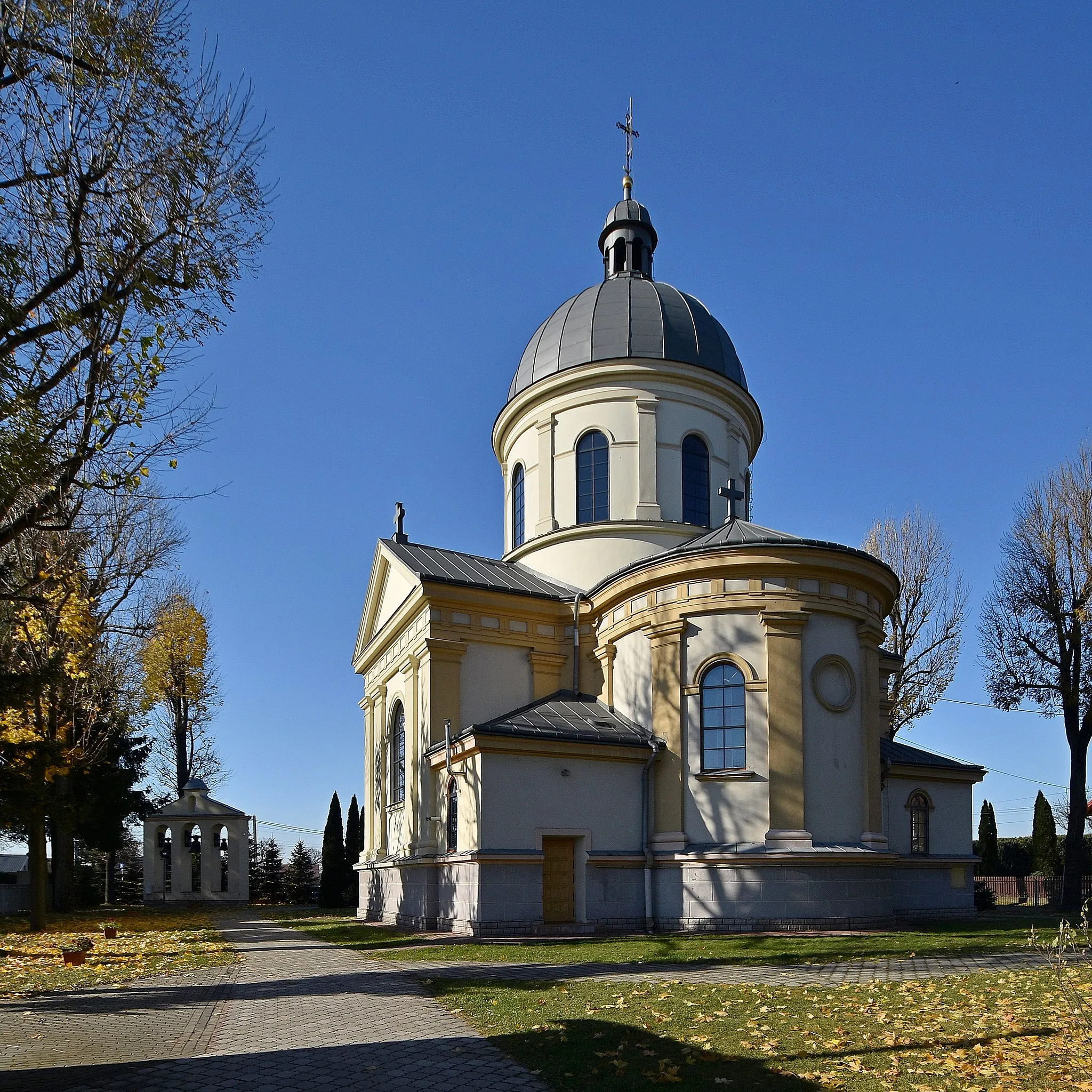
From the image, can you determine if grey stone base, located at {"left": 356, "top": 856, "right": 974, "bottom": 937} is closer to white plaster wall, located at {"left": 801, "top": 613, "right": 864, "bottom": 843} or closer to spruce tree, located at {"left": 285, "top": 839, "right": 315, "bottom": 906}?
white plaster wall, located at {"left": 801, "top": 613, "right": 864, "bottom": 843}

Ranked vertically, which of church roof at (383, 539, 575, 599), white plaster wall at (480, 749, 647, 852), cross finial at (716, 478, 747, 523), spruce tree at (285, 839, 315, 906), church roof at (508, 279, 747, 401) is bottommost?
spruce tree at (285, 839, 315, 906)

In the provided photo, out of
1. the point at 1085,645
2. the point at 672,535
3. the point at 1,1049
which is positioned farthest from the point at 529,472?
the point at 1,1049

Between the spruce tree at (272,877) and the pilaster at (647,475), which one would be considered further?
the spruce tree at (272,877)

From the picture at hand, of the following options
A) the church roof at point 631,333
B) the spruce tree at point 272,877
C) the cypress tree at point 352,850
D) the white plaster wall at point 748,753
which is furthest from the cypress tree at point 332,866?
the white plaster wall at point 748,753

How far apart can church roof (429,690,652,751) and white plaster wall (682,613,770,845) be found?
3.76 ft

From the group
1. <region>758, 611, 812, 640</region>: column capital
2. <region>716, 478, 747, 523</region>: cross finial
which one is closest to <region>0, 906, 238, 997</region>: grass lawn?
<region>758, 611, 812, 640</region>: column capital

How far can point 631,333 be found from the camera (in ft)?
85.0

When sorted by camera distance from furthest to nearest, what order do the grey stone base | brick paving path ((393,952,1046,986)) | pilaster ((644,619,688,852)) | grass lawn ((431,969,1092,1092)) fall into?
1. pilaster ((644,619,688,852))
2. the grey stone base
3. brick paving path ((393,952,1046,986))
4. grass lawn ((431,969,1092,1092))

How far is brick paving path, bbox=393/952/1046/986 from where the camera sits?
11664 millimetres

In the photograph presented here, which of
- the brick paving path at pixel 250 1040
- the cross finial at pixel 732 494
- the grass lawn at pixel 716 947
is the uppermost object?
the cross finial at pixel 732 494

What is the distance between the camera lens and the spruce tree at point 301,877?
39.0 meters

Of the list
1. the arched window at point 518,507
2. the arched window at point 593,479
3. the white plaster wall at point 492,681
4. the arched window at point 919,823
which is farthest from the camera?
the arched window at point 518,507

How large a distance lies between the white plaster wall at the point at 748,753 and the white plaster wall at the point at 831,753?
80 cm

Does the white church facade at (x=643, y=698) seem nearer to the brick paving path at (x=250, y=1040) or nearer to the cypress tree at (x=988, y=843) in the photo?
the brick paving path at (x=250, y=1040)
